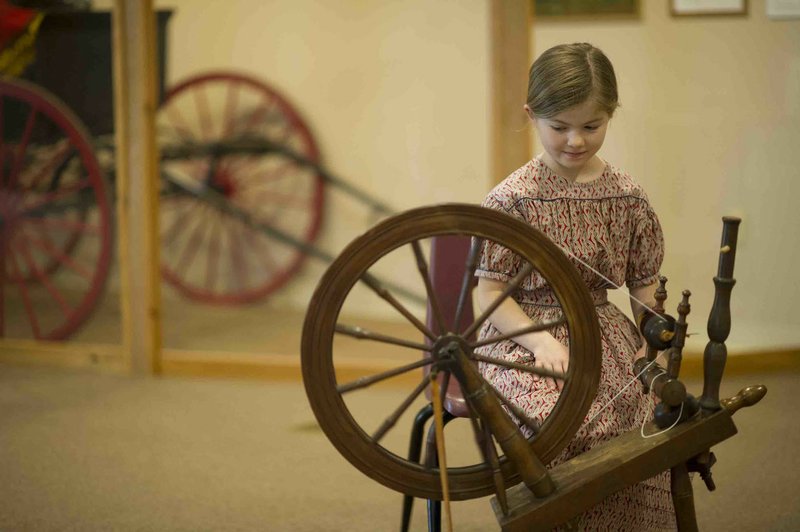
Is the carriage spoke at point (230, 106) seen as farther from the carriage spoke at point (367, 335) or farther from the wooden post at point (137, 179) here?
the carriage spoke at point (367, 335)

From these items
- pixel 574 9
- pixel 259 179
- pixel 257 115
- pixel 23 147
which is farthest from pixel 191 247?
pixel 574 9

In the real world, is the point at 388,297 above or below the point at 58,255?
above

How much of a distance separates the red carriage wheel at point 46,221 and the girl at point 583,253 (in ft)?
7.06

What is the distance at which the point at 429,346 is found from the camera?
1225 mm

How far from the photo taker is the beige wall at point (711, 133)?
269 centimetres

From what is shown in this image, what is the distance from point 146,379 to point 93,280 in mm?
438

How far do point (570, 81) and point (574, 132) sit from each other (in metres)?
0.07

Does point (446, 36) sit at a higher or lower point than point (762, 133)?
higher

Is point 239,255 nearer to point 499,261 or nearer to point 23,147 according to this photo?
point 23,147

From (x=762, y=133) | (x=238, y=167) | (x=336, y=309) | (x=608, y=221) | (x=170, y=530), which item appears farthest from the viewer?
(x=238, y=167)

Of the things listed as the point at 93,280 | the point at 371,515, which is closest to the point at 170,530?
the point at 371,515

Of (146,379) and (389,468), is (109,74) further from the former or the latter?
(389,468)

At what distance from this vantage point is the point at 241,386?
2953 millimetres

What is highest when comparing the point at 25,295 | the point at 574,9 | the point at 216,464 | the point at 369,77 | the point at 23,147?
the point at 574,9
